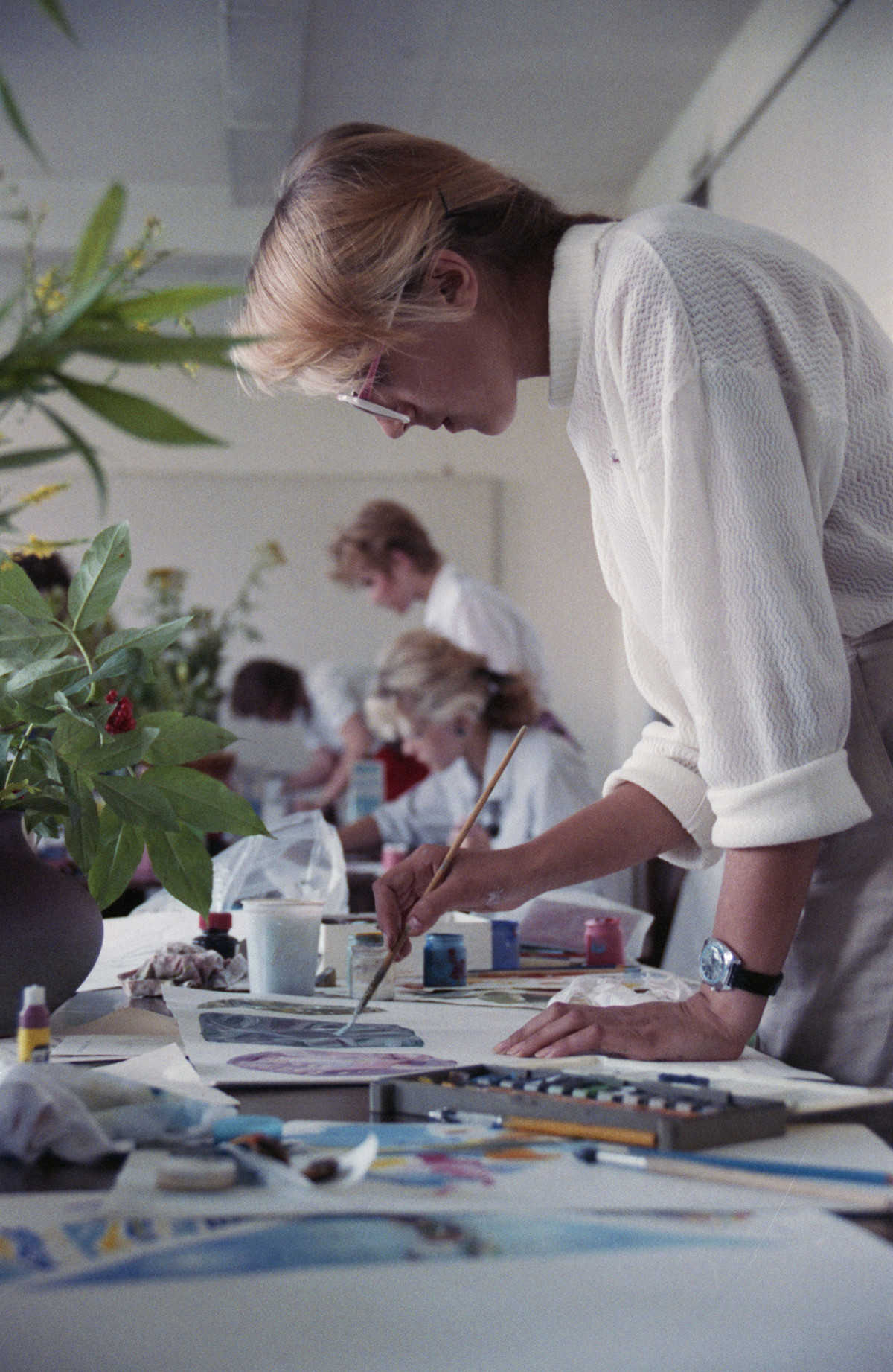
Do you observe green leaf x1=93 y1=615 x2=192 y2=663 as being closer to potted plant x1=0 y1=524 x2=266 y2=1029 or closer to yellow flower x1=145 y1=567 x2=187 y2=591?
potted plant x1=0 y1=524 x2=266 y2=1029

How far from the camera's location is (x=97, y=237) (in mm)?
463

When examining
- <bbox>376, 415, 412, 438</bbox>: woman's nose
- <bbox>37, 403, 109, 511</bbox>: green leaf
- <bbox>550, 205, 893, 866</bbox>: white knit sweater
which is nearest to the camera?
<bbox>37, 403, 109, 511</bbox>: green leaf

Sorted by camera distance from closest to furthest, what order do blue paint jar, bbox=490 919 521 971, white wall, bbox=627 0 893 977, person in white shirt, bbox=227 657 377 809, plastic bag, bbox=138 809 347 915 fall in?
blue paint jar, bbox=490 919 521 971 → plastic bag, bbox=138 809 347 915 → white wall, bbox=627 0 893 977 → person in white shirt, bbox=227 657 377 809

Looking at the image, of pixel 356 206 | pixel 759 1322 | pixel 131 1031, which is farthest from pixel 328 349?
pixel 759 1322

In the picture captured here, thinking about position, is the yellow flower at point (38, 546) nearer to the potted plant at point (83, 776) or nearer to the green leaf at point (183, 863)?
the potted plant at point (83, 776)

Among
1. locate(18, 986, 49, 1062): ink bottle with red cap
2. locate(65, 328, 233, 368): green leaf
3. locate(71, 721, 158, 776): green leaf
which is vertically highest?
locate(65, 328, 233, 368): green leaf

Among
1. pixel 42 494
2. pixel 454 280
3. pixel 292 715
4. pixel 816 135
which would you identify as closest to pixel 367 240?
pixel 454 280

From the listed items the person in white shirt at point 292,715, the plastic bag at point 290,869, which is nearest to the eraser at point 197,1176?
the plastic bag at point 290,869

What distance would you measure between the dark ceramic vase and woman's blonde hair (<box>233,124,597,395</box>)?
0.46 metres

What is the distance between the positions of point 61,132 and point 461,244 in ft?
13.9

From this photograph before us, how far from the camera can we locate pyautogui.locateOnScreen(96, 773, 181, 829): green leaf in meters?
0.95

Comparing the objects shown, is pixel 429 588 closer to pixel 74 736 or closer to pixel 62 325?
pixel 74 736

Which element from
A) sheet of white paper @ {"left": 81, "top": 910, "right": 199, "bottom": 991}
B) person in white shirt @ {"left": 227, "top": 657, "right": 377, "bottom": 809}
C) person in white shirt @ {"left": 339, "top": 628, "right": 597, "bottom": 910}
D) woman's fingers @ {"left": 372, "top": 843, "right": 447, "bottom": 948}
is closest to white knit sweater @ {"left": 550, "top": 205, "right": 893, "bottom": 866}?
woman's fingers @ {"left": 372, "top": 843, "right": 447, "bottom": 948}

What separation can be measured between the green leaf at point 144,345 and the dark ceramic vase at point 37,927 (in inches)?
26.3
